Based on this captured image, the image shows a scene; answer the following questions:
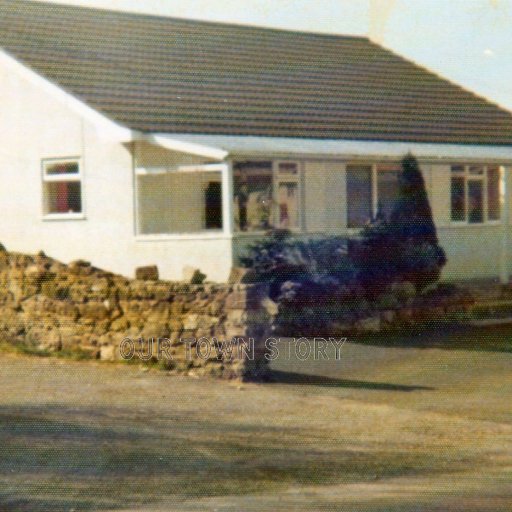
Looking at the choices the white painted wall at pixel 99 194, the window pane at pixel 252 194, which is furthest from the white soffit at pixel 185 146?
the window pane at pixel 252 194

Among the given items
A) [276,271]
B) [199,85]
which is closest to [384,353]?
[276,271]

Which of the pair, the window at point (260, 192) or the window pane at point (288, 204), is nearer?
the window at point (260, 192)

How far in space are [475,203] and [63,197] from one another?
908cm

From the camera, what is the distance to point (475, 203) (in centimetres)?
2544

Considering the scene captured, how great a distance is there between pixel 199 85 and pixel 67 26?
→ 3.36 meters

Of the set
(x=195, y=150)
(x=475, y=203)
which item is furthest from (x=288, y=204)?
(x=475, y=203)

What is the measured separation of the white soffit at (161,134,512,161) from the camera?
1933 cm

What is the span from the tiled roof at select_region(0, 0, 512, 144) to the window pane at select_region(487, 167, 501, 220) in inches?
30.0

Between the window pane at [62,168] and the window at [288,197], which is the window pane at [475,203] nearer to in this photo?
the window at [288,197]

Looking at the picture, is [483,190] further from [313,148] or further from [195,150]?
[195,150]

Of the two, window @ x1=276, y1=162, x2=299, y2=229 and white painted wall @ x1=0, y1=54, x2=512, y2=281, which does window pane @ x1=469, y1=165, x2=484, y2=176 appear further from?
window @ x1=276, y1=162, x2=299, y2=229

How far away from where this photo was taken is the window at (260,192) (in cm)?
2088

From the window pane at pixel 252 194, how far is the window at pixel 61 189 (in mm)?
3077

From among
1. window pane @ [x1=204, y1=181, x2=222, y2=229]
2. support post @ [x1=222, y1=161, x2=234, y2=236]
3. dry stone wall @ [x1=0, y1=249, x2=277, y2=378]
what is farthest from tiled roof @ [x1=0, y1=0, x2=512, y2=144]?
dry stone wall @ [x1=0, y1=249, x2=277, y2=378]
